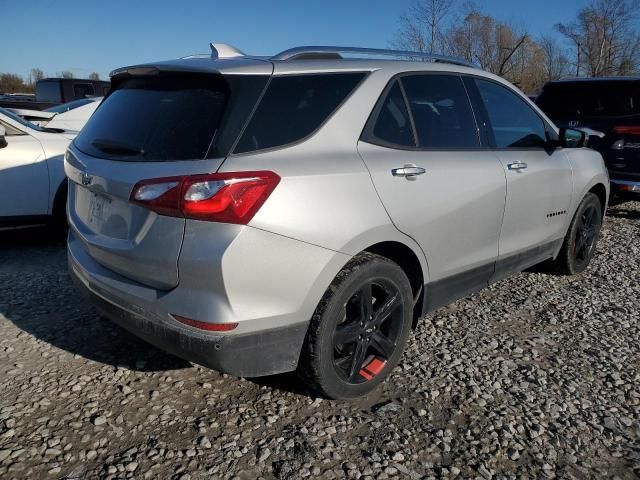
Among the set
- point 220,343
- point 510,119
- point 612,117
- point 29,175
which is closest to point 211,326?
point 220,343

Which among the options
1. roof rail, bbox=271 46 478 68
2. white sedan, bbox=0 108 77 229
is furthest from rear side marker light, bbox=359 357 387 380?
white sedan, bbox=0 108 77 229

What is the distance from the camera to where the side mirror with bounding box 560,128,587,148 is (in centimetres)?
413

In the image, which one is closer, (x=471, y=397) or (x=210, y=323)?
(x=210, y=323)

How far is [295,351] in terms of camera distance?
8.02ft

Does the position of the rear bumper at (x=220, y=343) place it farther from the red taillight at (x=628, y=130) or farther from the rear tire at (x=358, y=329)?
the red taillight at (x=628, y=130)

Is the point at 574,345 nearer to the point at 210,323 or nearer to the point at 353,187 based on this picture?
the point at 353,187

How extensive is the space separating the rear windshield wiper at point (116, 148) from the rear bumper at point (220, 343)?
0.68 m

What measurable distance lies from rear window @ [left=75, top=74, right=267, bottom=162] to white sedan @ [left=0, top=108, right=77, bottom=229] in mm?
2671

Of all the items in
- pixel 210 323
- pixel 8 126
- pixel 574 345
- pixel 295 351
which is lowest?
pixel 574 345

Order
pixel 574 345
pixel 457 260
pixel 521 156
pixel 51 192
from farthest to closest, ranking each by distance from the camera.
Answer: pixel 51 192 < pixel 521 156 < pixel 574 345 < pixel 457 260

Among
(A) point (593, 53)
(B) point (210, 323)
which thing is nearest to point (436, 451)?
(B) point (210, 323)

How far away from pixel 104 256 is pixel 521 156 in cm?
277

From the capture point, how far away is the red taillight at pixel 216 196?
7.00ft

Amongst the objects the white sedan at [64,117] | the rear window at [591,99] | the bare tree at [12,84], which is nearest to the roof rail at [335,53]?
the rear window at [591,99]
